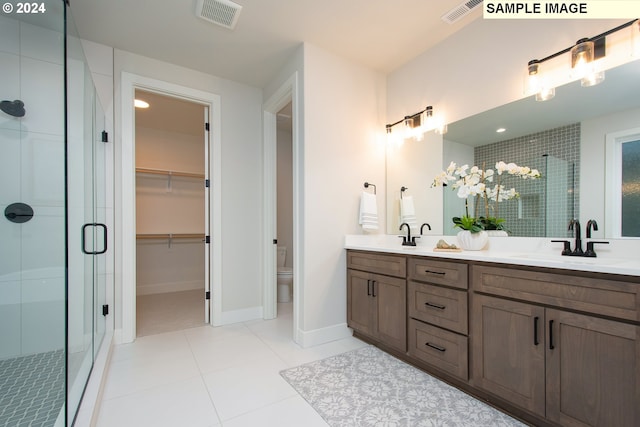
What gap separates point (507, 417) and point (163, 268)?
4626mm

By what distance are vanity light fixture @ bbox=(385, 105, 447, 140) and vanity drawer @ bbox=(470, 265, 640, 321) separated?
1.43 m

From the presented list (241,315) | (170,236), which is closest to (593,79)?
(241,315)

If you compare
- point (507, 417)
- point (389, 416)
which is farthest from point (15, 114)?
point (507, 417)

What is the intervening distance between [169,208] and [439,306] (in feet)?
14.1

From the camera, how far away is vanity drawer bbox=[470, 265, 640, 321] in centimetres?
113

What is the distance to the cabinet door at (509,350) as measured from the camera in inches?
54.2

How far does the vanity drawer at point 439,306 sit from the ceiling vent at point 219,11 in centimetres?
241

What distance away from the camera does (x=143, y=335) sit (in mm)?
2709

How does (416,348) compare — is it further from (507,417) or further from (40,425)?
(40,425)

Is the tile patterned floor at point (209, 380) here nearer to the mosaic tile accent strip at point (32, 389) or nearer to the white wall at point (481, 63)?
the mosaic tile accent strip at point (32, 389)

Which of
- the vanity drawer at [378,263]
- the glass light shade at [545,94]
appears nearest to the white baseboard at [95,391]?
the vanity drawer at [378,263]

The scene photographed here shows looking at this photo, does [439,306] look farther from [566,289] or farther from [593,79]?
[593,79]

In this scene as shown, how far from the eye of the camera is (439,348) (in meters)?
1.85

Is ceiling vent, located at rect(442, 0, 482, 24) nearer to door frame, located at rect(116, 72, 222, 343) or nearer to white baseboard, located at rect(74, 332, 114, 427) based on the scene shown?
door frame, located at rect(116, 72, 222, 343)
